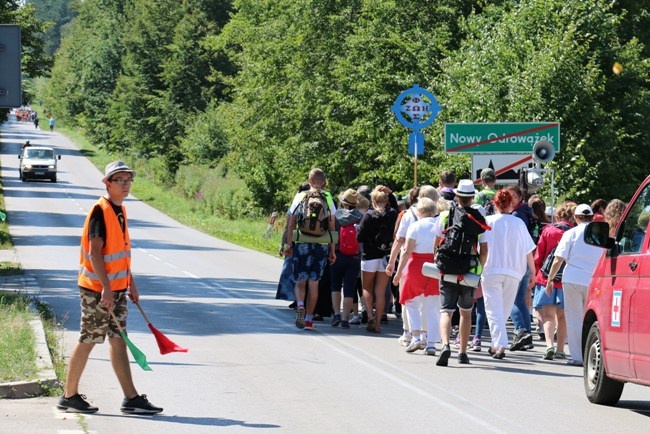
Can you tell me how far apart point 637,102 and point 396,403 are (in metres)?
27.9

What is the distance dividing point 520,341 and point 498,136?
22.7 feet

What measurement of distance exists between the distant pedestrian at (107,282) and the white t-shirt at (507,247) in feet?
17.4

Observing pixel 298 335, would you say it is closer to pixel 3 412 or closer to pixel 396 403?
pixel 396 403

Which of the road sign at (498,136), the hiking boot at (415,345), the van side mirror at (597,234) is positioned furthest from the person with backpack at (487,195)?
the van side mirror at (597,234)

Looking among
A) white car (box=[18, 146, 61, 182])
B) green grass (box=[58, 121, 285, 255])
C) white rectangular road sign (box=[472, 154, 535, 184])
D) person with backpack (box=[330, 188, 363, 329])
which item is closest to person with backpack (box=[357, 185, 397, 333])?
person with backpack (box=[330, 188, 363, 329])

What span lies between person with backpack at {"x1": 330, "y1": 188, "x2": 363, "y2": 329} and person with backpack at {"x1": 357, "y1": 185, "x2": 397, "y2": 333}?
0.32 metres

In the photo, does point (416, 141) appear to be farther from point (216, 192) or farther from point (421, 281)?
point (216, 192)

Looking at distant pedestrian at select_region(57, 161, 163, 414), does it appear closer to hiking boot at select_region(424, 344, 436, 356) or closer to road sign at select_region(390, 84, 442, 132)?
hiking boot at select_region(424, 344, 436, 356)

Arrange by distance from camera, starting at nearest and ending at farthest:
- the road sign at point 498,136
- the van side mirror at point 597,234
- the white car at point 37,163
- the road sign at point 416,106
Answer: the van side mirror at point 597,234
the road sign at point 498,136
the road sign at point 416,106
the white car at point 37,163

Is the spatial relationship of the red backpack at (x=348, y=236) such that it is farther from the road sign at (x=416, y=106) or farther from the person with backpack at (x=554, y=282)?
the road sign at (x=416, y=106)

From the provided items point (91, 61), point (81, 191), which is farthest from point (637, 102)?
point (91, 61)

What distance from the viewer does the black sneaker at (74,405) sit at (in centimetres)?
993

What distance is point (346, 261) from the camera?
17.1 metres

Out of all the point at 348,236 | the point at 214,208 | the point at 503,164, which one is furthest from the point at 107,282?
the point at 214,208
